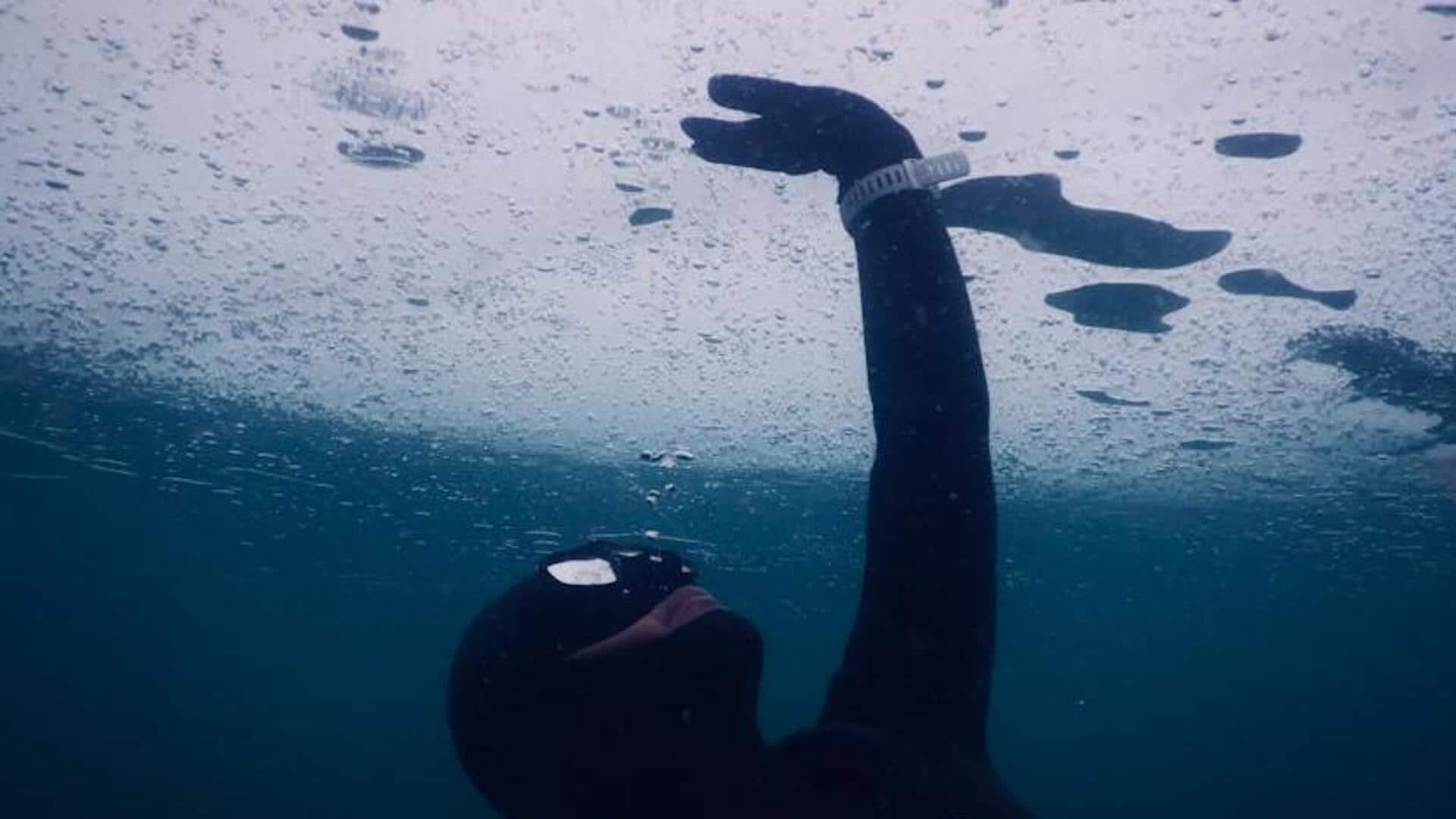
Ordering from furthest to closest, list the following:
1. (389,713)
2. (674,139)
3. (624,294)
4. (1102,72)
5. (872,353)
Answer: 1. (389,713)
2. (624,294)
3. (674,139)
4. (1102,72)
5. (872,353)

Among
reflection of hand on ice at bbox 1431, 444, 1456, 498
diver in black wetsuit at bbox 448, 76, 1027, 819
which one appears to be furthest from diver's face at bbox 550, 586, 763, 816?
reflection of hand on ice at bbox 1431, 444, 1456, 498

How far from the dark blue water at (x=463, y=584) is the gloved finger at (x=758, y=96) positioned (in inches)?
613

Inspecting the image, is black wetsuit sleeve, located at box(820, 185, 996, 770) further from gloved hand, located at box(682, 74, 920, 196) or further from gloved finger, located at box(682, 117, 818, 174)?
gloved finger, located at box(682, 117, 818, 174)

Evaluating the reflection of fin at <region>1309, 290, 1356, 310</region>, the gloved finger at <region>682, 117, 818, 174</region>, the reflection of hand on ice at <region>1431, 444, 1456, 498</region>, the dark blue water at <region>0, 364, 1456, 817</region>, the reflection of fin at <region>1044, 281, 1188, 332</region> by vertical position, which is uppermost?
the reflection of fin at <region>1309, 290, 1356, 310</region>

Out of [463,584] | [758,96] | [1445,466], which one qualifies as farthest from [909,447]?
[463,584]

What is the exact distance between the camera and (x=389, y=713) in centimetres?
14950

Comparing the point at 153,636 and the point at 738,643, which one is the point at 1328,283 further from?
the point at 153,636

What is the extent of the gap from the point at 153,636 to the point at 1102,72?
92316 millimetres

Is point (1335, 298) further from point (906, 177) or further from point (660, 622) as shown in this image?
point (660, 622)

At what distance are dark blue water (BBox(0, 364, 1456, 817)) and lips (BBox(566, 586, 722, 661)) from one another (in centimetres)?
1609

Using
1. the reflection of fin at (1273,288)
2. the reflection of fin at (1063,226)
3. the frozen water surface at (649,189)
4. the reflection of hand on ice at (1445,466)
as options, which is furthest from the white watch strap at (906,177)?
the reflection of hand on ice at (1445,466)

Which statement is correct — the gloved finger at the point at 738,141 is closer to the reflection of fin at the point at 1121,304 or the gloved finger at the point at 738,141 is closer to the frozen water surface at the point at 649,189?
the frozen water surface at the point at 649,189

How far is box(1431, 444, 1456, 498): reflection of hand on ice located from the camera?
48.9 ft

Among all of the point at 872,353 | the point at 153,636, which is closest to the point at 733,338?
the point at 872,353
